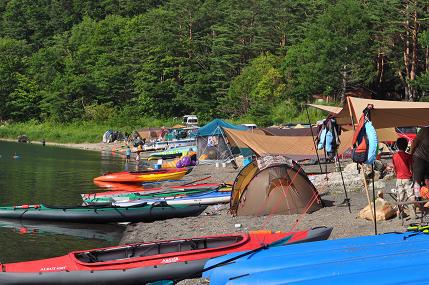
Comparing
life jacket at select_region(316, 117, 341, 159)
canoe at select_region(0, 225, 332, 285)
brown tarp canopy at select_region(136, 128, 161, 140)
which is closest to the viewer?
canoe at select_region(0, 225, 332, 285)

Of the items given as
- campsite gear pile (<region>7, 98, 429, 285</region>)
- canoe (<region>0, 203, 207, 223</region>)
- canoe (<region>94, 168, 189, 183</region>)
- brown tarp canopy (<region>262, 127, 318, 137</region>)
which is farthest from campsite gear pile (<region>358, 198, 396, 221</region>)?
brown tarp canopy (<region>262, 127, 318, 137</region>)

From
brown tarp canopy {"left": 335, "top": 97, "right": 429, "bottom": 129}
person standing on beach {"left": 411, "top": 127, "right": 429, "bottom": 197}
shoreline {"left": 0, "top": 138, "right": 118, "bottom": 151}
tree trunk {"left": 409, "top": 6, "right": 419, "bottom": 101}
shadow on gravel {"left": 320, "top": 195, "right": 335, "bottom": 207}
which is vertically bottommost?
shoreline {"left": 0, "top": 138, "right": 118, "bottom": 151}

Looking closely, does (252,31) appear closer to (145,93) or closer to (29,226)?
(145,93)

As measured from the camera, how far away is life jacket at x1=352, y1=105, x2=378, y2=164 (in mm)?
A: 11406

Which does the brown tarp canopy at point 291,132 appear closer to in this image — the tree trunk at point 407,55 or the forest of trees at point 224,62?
the forest of trees at point 224,62

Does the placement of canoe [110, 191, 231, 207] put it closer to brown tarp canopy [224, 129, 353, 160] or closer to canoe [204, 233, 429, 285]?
brown tarp canopy [224, 129, 353, 160]

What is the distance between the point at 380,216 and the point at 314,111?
40.9 m

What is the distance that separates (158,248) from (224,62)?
6721 centimetres

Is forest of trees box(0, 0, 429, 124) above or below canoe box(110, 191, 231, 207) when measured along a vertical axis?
above

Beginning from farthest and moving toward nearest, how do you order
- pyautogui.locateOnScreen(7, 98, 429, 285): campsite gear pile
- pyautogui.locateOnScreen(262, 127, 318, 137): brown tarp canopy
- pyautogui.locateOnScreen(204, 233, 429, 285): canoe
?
pyautogui.locateOnScreen(262, 127, 318, 137): brown tarp canopy
pyautogui.locateOnScreen(7, 98, 429, 285): campsite gear pile
pyautogui.locateOnScreen(204, 233, 429, 285): canoe

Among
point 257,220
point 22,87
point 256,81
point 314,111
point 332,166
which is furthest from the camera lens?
point 22,87

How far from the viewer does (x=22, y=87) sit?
91875mm

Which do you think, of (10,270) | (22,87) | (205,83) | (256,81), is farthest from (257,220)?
(22,87)

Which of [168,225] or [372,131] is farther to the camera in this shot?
[168,225]
